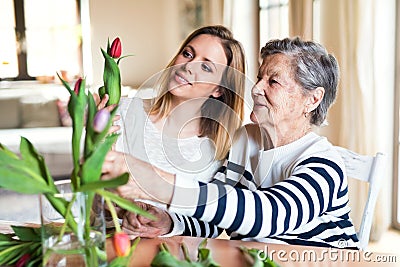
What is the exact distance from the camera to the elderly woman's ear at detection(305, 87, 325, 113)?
1.35m

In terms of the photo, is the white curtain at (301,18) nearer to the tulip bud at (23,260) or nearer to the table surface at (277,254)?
the table surface at (277,254)

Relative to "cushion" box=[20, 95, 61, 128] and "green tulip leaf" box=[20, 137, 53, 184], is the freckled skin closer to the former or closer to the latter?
"green tulip leaf" box=[20, 137, 53, 184]

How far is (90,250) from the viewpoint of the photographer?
86 centimetres

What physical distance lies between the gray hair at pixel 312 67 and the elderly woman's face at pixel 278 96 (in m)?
0.02

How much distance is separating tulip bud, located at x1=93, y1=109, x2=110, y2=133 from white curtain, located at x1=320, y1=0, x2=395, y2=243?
8.33 feet

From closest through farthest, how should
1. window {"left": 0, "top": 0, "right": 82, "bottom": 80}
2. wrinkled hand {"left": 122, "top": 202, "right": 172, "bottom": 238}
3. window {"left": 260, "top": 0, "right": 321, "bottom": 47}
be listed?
1. wrinkled hand {"left": 122, "top": 202, "right": 172, "bottom": 238}
2. window {"left": 260, "top": 0, "right": 321, "bottom": 47}
3. window {"left": 0, "top": 0, "right": 82, "bottom": 80}

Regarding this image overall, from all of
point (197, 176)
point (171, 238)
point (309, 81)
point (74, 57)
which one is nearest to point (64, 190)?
point (171, 238)

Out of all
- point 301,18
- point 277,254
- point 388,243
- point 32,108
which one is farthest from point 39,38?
point 277,254

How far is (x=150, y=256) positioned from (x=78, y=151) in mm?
343

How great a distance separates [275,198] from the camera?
1.12 meters

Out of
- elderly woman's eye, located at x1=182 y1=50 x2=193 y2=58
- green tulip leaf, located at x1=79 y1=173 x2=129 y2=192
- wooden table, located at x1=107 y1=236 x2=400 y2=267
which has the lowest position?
wooden table, located at x1=107 y1=236 x2=400 y2=267

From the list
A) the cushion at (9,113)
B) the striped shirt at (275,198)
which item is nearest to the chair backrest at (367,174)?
the striped shirt at (275,198)

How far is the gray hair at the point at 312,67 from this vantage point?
133 centimetres

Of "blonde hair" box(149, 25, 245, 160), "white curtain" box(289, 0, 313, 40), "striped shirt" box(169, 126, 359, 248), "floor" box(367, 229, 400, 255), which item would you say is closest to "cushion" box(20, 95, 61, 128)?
"white curtain" box(289, 0, 313, 40)
